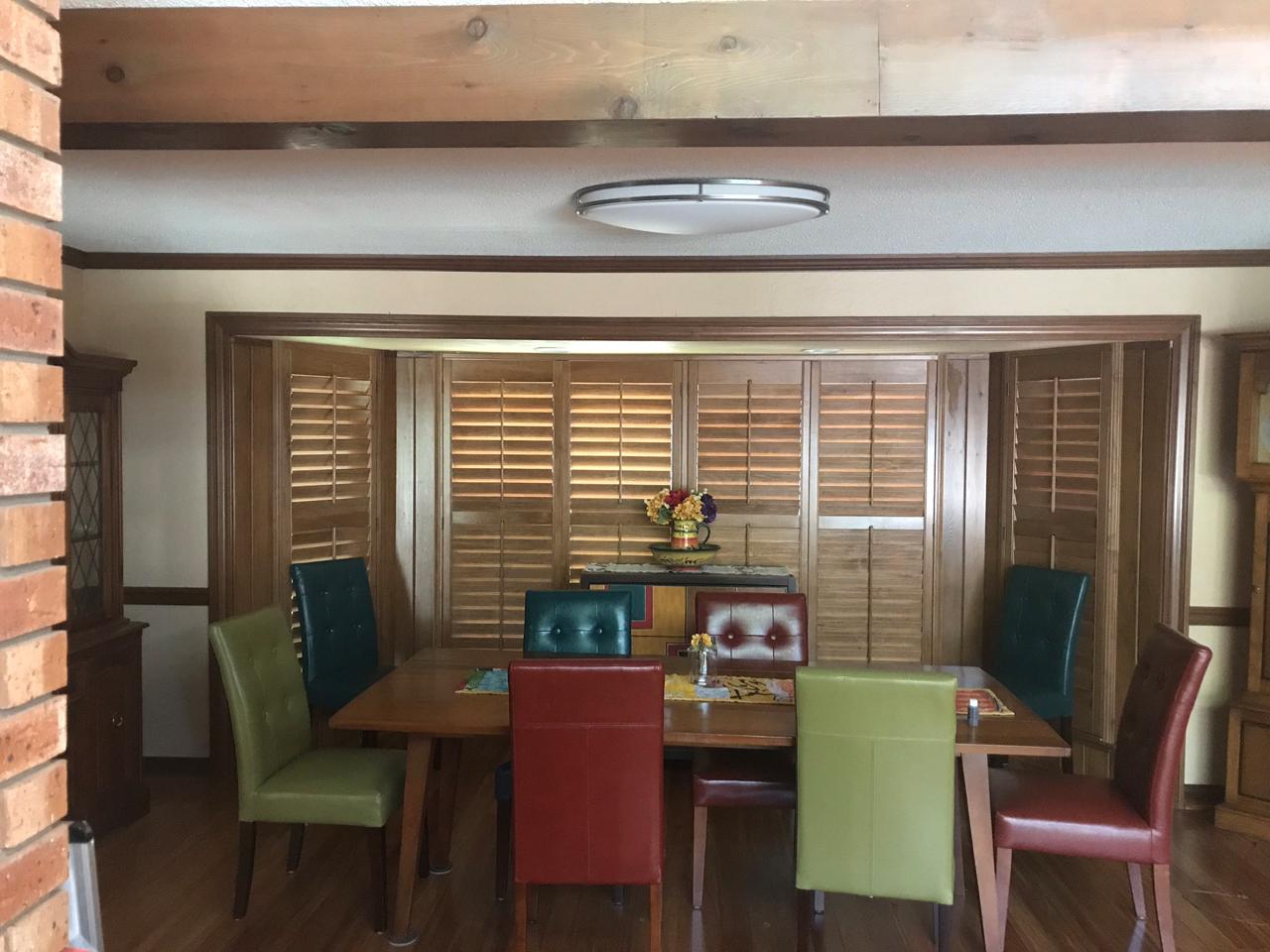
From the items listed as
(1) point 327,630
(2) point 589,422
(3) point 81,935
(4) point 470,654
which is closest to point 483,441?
(2) point 589,422

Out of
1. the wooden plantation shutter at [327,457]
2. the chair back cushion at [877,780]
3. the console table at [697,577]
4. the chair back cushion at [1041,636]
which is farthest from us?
the console table at [697,577]

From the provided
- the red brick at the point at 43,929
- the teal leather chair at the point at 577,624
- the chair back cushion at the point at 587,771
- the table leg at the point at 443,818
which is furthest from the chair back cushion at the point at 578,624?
the red brick at the point at 43,929

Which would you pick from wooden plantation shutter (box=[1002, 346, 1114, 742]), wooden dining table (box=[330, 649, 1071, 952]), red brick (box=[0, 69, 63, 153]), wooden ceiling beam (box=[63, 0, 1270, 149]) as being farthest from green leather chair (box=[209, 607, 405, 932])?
wooden plantation shutter (box=[1002, 346, 1114, 742])

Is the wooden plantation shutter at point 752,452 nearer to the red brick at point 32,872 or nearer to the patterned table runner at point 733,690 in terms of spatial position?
the patterned table runner at point 733,690

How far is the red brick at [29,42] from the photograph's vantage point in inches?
53.4

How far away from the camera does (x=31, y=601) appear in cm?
140

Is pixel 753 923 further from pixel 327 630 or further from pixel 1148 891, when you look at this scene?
pixel 327 630

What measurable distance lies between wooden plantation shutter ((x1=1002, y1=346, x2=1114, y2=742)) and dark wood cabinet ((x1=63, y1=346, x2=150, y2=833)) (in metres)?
3.73

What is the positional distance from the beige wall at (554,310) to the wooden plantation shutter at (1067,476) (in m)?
0.35

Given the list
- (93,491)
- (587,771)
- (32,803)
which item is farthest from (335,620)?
(32,803)

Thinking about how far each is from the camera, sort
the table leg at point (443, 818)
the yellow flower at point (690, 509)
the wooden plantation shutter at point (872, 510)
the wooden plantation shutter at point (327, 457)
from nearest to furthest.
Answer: the table leg at point (443, 818) → the wooden plantation shutter at point (327, 457) → the yellow flower at point (690, 509) → the wooden plantation shutter at point (872, 510)

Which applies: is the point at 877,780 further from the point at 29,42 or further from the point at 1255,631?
the point at 29,42

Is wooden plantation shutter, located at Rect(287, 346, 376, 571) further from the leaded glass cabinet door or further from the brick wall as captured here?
the brick wall

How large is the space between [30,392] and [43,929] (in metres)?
0.70
